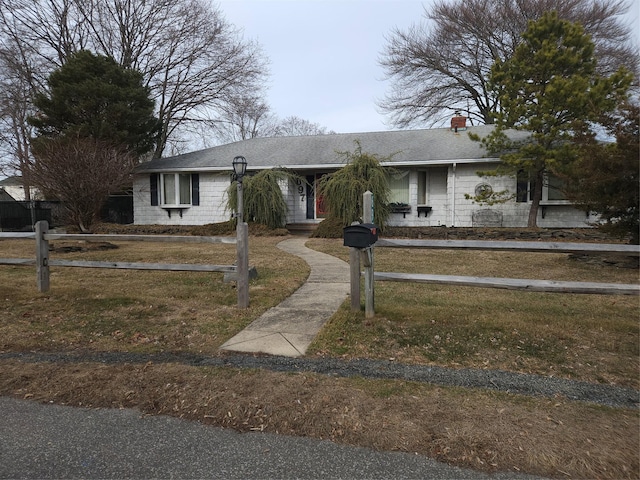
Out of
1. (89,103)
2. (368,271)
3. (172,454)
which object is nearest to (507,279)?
(368,271)

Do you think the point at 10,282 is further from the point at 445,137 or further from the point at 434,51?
the point at 434,51

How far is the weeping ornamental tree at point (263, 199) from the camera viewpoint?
50.9 feet

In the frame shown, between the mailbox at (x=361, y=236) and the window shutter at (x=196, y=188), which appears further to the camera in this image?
the window shutter at (x=196, y=188)

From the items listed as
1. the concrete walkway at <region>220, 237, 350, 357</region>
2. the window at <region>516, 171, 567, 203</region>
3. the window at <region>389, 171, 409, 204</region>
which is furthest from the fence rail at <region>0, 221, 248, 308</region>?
the window at <region>516, 171, 567, 203</region>

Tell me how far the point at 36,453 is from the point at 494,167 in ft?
53.0

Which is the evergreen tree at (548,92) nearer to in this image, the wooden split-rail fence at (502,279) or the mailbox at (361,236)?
the wooden split-rail fence at (502,279)

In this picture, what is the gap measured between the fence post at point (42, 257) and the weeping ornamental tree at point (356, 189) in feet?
30.1

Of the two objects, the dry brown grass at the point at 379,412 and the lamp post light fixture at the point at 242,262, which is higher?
the lamp post light fixture at the point at 242,262

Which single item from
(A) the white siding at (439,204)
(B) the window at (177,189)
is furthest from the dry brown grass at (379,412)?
(B) the window at (177,189)

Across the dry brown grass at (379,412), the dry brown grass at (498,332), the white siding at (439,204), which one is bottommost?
the dry brown grass at (379,412)

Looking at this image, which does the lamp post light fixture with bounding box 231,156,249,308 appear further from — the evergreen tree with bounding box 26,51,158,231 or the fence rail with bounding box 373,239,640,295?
the evergreen tree with bounding box 26,51,158,231

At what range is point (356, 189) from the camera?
13852 mm

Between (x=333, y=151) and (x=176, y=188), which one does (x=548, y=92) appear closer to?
(x=333, y=151)

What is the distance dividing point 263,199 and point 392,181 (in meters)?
5.28
